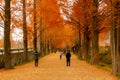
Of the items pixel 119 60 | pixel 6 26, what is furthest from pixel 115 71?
pixel 6 26

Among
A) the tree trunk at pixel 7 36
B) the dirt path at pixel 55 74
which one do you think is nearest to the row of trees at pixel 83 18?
the tree trunk at pixel 7 36

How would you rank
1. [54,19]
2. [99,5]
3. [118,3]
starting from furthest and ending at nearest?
[54,19] < [99,5] < [118,3]

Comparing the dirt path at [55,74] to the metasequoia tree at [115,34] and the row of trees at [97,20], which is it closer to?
the metasequoia tree at [115,34]

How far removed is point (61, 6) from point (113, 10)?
18.8 meters

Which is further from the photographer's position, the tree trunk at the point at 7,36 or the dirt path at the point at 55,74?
the tree trunk at the point at 7,36

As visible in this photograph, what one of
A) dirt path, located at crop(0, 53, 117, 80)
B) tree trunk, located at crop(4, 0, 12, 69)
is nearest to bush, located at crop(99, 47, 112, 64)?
dirt path, located at crop(0, 53, 117, 80)

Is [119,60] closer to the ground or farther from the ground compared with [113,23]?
closer to the ground

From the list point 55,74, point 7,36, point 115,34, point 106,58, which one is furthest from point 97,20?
point 55,74

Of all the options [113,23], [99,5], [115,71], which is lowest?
[115,71]

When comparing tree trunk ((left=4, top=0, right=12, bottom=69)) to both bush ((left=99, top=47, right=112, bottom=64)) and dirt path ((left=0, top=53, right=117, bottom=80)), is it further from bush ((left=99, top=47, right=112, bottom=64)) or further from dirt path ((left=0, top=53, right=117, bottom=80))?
bush ((left=99, top=47, right=112, bottom=64))

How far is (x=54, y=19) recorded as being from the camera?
42906mm

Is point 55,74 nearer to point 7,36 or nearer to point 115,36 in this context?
point 115,36

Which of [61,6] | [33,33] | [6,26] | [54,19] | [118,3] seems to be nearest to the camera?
[118,3]

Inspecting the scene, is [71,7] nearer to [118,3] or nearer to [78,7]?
[78,7]
